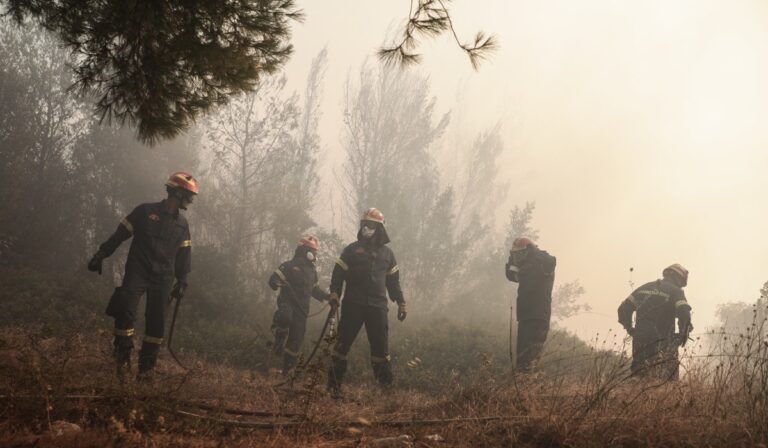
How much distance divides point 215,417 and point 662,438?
265cm

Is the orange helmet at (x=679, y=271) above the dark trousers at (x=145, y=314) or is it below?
above

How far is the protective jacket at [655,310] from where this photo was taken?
23.1 feet

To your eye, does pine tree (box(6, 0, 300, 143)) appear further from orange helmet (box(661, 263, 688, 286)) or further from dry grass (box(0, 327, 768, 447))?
orange helmet (box(661, 263, 688, 286))

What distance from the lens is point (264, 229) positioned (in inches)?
706

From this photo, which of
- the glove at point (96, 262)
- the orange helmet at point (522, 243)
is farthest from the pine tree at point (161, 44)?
the orange helmet at point (522, 243)

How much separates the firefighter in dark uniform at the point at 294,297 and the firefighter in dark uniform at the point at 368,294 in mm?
2046

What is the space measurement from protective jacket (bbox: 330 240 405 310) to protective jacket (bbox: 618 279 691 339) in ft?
11.8

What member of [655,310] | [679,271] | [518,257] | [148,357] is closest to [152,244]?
[148,357]

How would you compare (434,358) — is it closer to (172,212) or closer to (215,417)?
(172,212)

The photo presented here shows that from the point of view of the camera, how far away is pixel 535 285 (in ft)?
23.2

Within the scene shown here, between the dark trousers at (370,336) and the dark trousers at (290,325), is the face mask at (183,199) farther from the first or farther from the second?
the dark trousers at (290,325)

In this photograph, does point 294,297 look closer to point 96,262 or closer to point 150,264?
point 150,264

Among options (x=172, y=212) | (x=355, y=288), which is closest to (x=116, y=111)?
(x=172, y=212)

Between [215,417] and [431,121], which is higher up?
[431,121]
